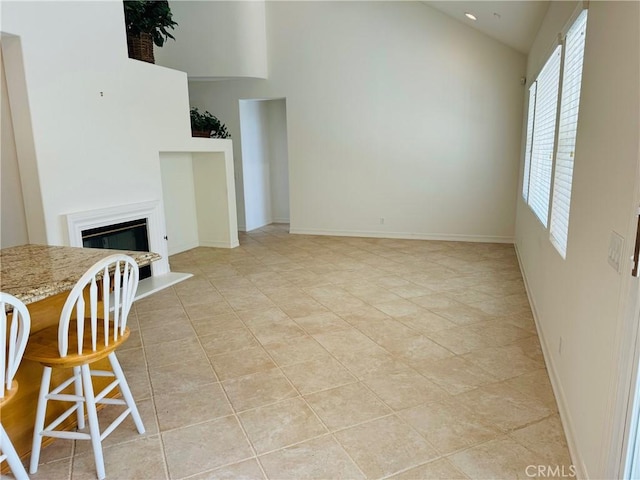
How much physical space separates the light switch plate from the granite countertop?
85.6 inches

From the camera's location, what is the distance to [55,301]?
2.30 meters

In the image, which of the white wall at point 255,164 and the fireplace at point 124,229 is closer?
the fireplace at point 124,229

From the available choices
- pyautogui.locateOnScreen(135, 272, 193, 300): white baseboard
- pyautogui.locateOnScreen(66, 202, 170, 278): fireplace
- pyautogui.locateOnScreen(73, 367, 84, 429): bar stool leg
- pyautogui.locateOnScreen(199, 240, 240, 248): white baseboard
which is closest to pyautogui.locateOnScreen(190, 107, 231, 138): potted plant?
pyautogui.locateOnScreen(66, 202, 170, 278): fireplace

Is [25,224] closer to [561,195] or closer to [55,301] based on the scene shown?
[55,301]

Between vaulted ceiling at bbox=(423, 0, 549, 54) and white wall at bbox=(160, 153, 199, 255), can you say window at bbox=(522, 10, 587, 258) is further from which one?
white wall at bbox=(160, 153, 199, 255)

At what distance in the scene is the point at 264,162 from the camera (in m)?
8.68

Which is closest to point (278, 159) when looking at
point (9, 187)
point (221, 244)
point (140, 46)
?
point (221, 244)

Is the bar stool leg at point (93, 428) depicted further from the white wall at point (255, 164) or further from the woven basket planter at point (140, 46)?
the white wall at point (255, 164)

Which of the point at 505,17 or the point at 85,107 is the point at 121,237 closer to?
the point at 85,107

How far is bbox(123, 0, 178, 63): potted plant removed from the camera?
4.75m

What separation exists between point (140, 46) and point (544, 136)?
14.2 feet

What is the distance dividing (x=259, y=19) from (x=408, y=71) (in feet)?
8.55

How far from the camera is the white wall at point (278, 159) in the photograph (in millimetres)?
8586

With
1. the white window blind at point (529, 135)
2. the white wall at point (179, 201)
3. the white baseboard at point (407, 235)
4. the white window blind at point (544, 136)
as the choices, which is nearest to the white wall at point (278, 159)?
the white baseboard at point (407, 235)
